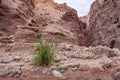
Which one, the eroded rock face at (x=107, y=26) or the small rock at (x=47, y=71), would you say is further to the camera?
the eroded rock face at (x=107, y=26)

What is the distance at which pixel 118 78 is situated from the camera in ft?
25.7

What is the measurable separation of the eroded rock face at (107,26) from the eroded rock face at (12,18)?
6.78m

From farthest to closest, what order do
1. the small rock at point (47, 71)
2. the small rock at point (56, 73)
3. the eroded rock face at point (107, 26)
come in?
the eroded rock face at point (107, 26) < the small rock at point (47, 71) < the small rock at point (56, 73)

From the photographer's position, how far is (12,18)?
2669 cm

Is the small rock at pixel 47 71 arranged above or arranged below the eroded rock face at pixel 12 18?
below

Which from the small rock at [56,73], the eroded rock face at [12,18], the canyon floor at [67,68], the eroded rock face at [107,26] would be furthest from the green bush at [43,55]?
the eroded rock face at [107,26]

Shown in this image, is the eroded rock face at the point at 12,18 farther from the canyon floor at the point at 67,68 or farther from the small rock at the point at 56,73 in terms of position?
the small rock at the point at 56,73

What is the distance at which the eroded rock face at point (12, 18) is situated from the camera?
2429cm

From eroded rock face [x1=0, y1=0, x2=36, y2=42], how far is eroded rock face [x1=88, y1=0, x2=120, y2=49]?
6779mm

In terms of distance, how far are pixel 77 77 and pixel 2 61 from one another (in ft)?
15.2

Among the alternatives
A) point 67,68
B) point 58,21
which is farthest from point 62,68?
point 58,21

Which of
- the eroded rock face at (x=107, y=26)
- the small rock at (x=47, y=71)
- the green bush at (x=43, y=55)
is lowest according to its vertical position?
A: the small rock at (x=47, y=71)

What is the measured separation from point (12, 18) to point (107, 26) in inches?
378

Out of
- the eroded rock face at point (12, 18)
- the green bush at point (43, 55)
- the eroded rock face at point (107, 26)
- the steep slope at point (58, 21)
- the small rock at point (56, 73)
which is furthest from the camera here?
the steep slope at point (58, 21)
